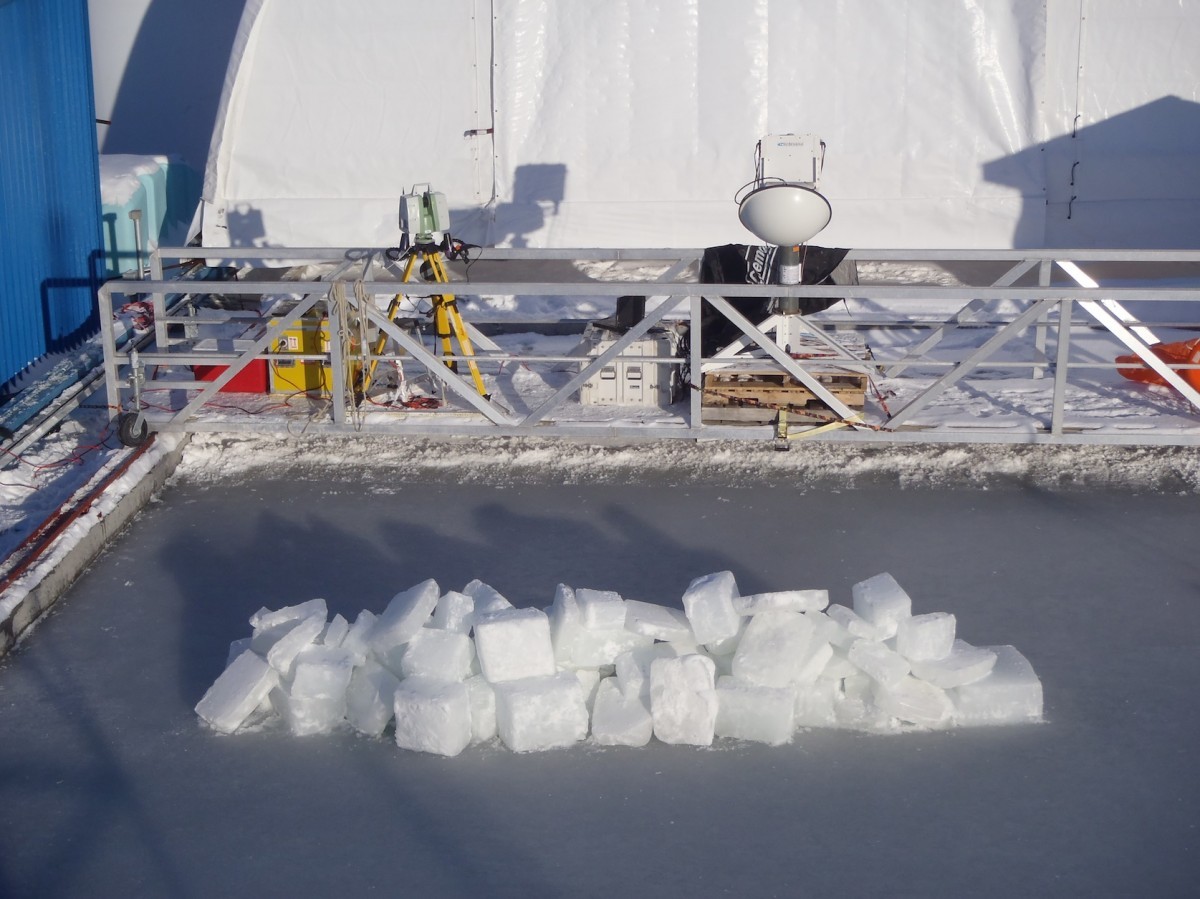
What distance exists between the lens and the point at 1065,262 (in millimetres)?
8805

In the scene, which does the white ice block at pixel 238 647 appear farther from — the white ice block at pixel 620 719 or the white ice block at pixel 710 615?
the white ice block at pixel 710 615

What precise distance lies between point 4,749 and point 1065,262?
6.85 metres

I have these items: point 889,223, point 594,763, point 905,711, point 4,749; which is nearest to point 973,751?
point 905,711

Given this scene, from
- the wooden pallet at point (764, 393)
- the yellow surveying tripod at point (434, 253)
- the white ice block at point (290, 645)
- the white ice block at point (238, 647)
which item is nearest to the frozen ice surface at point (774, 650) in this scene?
the white ice block at point (290, 645)

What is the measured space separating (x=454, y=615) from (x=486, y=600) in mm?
189

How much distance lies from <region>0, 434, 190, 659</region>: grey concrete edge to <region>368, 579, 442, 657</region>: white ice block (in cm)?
181

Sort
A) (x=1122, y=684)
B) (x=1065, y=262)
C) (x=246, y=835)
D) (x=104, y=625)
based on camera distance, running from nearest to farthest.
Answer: (x=246, y=835), (x=1122, y=684), (x=104, y=625), (x=1065, y=262)

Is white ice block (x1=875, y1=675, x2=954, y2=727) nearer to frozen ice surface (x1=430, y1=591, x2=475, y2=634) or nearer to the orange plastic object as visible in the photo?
frozen ice surface (x1=430, y1=591, x2=475, y2=634)

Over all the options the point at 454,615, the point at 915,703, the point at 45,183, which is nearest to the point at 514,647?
the point at 454,615

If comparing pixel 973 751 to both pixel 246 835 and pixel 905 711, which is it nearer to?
pixel 905 711

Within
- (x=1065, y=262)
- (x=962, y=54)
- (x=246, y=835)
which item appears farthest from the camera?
(x=962, y=54)

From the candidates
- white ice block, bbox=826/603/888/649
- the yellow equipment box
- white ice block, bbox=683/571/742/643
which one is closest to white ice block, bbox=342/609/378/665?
white ice block, bbox=683/571/742/643

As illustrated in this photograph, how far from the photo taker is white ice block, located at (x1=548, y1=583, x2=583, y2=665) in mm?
5234

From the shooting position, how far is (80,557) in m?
6.71
